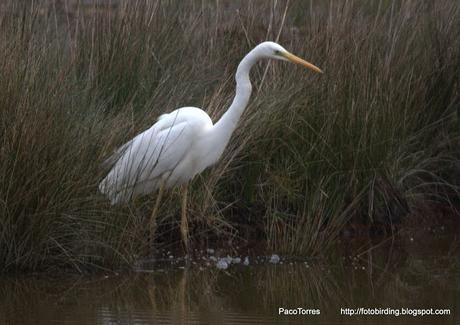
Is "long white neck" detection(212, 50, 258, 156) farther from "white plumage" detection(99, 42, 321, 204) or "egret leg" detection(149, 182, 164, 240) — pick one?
"egret leg" detection(149, 182, 164, 240)

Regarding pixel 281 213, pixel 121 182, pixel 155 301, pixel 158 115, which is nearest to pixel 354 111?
pixel 281 213

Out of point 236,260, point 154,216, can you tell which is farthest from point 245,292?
point 154,216

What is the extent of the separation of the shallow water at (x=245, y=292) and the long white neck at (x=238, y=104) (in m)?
0.78

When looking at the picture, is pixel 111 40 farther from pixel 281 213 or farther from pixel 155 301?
pixel 155 301

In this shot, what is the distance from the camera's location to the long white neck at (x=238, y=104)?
22.2ft

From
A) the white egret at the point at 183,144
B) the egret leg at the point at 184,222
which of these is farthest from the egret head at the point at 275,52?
the egret leg at the point at 184,222

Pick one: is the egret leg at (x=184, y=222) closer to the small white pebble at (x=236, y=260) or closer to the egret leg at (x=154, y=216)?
the egret leg at (x=154, y=216)

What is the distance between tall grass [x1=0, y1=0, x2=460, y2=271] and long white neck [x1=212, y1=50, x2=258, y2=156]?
184mm

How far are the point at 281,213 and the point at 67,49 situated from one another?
6.34 ft

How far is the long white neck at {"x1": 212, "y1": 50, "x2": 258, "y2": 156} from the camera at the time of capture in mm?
6777

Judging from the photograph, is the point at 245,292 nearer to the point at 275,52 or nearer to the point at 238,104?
the point at 238,104

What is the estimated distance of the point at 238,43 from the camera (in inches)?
326

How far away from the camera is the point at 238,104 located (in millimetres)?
6785

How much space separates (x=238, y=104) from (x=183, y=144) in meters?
0.46
